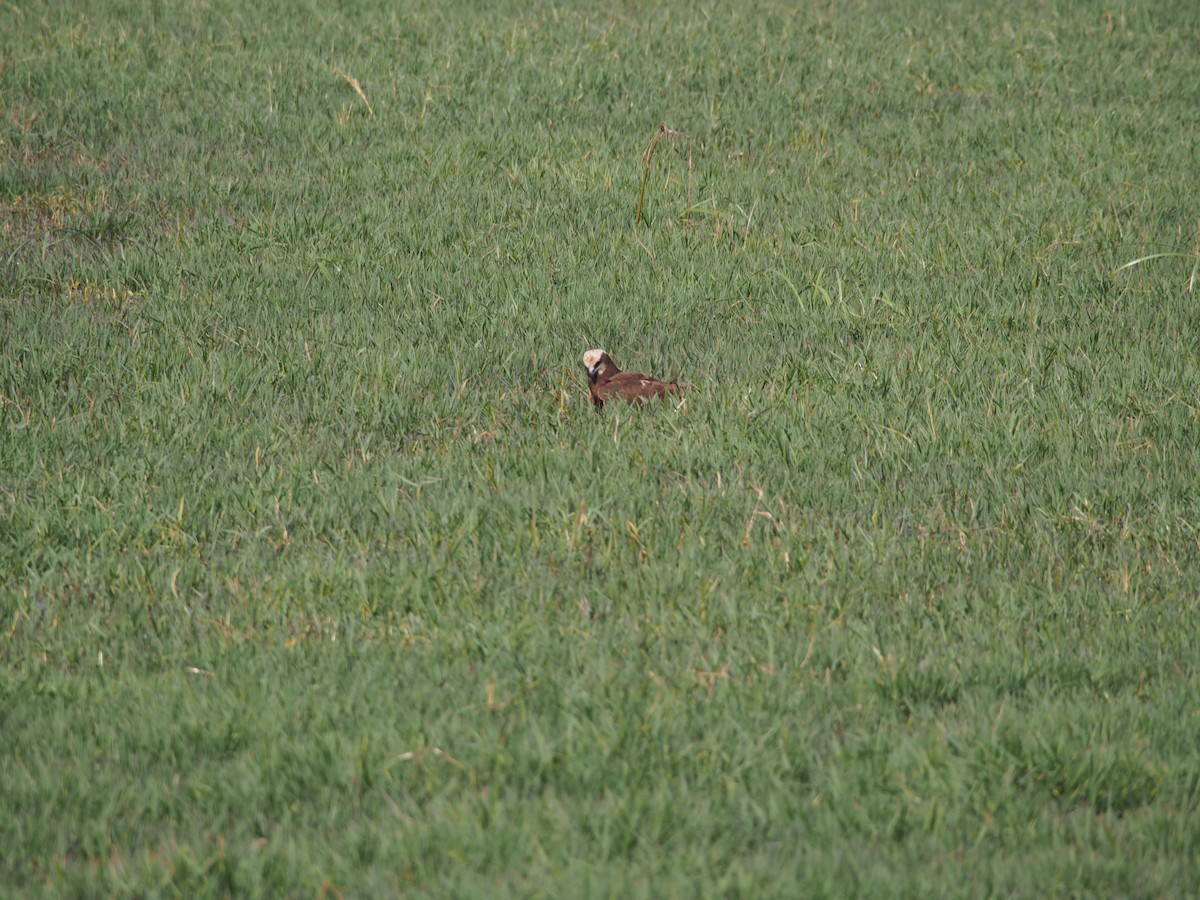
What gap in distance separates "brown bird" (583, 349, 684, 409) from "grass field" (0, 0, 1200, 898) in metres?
0.10

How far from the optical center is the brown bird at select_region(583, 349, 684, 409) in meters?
4.79

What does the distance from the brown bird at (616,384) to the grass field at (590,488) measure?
4.0 inches

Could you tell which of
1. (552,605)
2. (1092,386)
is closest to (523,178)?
(1092,386)

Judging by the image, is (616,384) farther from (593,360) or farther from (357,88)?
(357,88)

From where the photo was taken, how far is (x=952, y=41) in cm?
976

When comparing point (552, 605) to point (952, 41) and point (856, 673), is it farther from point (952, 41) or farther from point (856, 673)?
point (952, 41)

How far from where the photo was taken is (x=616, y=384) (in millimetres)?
4820

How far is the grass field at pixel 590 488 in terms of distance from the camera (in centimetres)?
265

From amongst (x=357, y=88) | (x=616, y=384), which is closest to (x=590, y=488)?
(x=616, y=384)

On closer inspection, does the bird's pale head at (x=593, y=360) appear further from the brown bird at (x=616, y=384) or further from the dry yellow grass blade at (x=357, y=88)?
the dry yellow grass blade at (x=357, y=88)

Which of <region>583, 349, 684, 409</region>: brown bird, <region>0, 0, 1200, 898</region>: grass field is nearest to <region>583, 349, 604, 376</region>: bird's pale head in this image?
<region>583, 349, 684, 409</region>: brown bird

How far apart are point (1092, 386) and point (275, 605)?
132 inches

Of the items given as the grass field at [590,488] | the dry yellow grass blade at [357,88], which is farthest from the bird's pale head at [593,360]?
the dry yellow grass blade at [357,88]

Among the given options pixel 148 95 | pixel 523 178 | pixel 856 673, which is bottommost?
pixel 856 673
